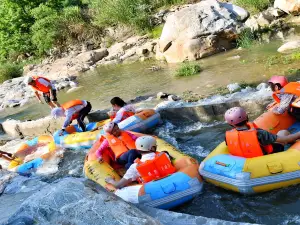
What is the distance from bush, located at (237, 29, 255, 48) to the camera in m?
12.0

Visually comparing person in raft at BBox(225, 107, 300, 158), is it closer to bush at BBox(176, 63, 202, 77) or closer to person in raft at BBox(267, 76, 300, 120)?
person in raft at BBox(267, 76, 300, 120)

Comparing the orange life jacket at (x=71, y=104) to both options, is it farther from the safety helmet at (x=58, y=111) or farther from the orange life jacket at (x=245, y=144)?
the orange life jacket at (x=245, y=144)

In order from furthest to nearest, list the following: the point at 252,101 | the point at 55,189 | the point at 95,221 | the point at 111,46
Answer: the point at 111,46 < the point at 252,101 < the point at 55,189 < the point at 95,221

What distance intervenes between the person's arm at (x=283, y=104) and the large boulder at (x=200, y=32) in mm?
7135

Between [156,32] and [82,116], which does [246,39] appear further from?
[82,116]

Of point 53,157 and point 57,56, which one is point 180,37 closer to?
point 53,157

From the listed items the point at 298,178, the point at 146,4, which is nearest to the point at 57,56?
the point at 146,4

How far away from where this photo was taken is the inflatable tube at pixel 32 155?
7.42m

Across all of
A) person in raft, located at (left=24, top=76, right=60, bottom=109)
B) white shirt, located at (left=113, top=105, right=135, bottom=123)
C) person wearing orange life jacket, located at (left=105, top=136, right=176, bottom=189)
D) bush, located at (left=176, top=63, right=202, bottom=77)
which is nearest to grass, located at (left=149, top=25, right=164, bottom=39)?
bush, located at (left=176, top=63, right=202, bottom=77)

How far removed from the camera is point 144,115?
7684mm

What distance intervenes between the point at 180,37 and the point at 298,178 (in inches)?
374

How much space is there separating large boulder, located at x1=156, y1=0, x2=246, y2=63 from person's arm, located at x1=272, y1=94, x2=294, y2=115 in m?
7.14

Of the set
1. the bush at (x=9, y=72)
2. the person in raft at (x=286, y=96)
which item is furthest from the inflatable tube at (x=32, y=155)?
the bush at (x=9, y=72)

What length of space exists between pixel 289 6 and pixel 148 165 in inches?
429
